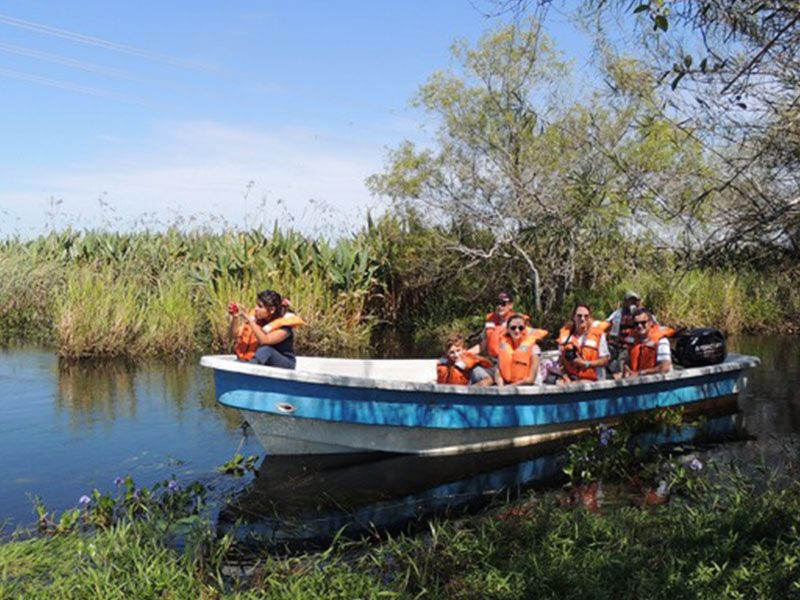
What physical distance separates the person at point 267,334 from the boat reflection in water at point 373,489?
1.02 metres

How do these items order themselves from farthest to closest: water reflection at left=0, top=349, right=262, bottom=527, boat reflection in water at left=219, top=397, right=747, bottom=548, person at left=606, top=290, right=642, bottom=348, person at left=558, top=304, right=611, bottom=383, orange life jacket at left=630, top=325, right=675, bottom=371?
person at left=606, top=290, right=642, bottom=348 < orange life jacket at left=630, top=325, right=675, bottom=371 < person at left=558, top=304, right=611, bottom=383 < water reflection at left=0, top=349, right=262, bottom=527 < boat reflection in water at left=219, top=397, right=747, bottom=548

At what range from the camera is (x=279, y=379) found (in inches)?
317

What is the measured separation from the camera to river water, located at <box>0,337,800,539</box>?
24.9 ft

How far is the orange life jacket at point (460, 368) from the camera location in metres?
9.48

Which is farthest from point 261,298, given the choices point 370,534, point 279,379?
point 370,534

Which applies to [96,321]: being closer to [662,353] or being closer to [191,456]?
[191,456]

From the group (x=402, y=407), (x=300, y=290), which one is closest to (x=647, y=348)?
(x=402, y=407)

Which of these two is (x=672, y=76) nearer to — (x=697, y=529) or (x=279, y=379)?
(x=697, y=529)

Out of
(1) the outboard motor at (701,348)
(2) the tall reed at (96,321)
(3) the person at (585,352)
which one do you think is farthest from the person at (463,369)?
(2) the tall reed at (96,321)

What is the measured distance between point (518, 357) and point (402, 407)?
1.67 m

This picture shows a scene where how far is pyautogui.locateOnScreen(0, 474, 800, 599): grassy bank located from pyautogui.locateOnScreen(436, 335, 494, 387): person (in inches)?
139

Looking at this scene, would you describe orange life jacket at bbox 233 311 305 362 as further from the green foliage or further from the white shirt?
the white shirt

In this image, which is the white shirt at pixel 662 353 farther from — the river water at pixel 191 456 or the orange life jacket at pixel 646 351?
the river water at pixel 191 456

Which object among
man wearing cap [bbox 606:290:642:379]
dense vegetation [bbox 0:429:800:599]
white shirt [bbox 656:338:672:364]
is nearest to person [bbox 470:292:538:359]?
man wearing cap [bbox 606:290:642:379]
